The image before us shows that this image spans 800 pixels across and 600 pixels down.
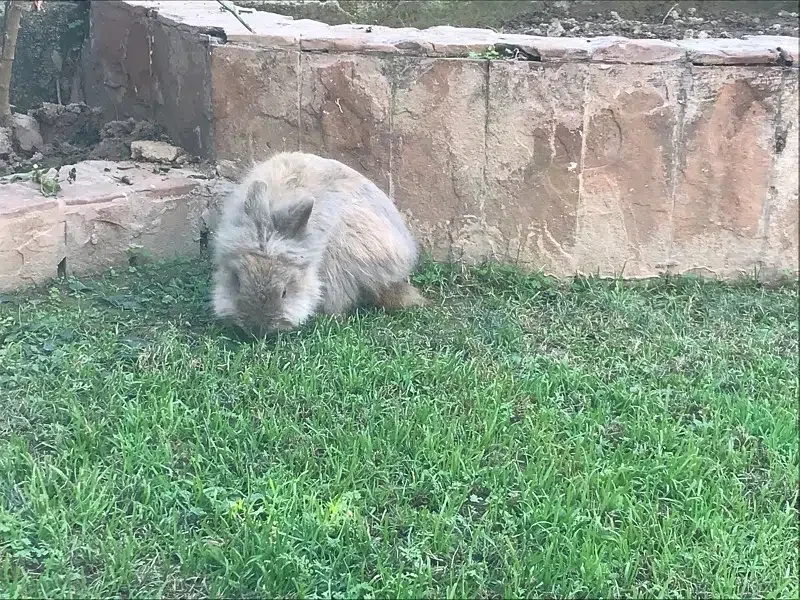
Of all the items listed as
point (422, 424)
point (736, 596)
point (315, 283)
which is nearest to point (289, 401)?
point (422, 424)

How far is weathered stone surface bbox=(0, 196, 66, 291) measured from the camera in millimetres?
4703

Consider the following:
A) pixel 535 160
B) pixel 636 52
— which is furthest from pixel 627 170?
pixel 636 52

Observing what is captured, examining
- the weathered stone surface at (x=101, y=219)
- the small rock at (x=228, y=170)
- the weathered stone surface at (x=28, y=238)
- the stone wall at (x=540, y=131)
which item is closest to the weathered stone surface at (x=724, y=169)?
the stone wall at (x=540, y=131)

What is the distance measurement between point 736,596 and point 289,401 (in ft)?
6.40

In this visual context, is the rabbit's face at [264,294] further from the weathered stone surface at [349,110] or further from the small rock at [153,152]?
the small rock at [153,152]

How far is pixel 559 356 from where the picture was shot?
4398mm

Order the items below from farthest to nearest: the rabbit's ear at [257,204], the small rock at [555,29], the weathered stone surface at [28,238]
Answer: the small rock at [555,29]
the weathered stone surface at [28,238]
the rabbit's ear at [257,204]

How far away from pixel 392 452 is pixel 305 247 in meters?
1.40

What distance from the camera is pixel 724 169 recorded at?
17.2ft

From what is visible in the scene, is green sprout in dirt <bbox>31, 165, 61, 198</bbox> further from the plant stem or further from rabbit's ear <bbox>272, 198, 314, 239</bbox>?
rabbit's ear <bbox>272, 198, 314, 239</bbox>

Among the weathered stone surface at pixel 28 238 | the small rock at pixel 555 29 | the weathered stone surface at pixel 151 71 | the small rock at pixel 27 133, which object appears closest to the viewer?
the weathered stone surface at pixel 28 238

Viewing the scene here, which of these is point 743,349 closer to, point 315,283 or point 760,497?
point 760,497

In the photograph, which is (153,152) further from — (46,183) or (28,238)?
(28,238)

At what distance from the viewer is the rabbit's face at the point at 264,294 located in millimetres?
4191
